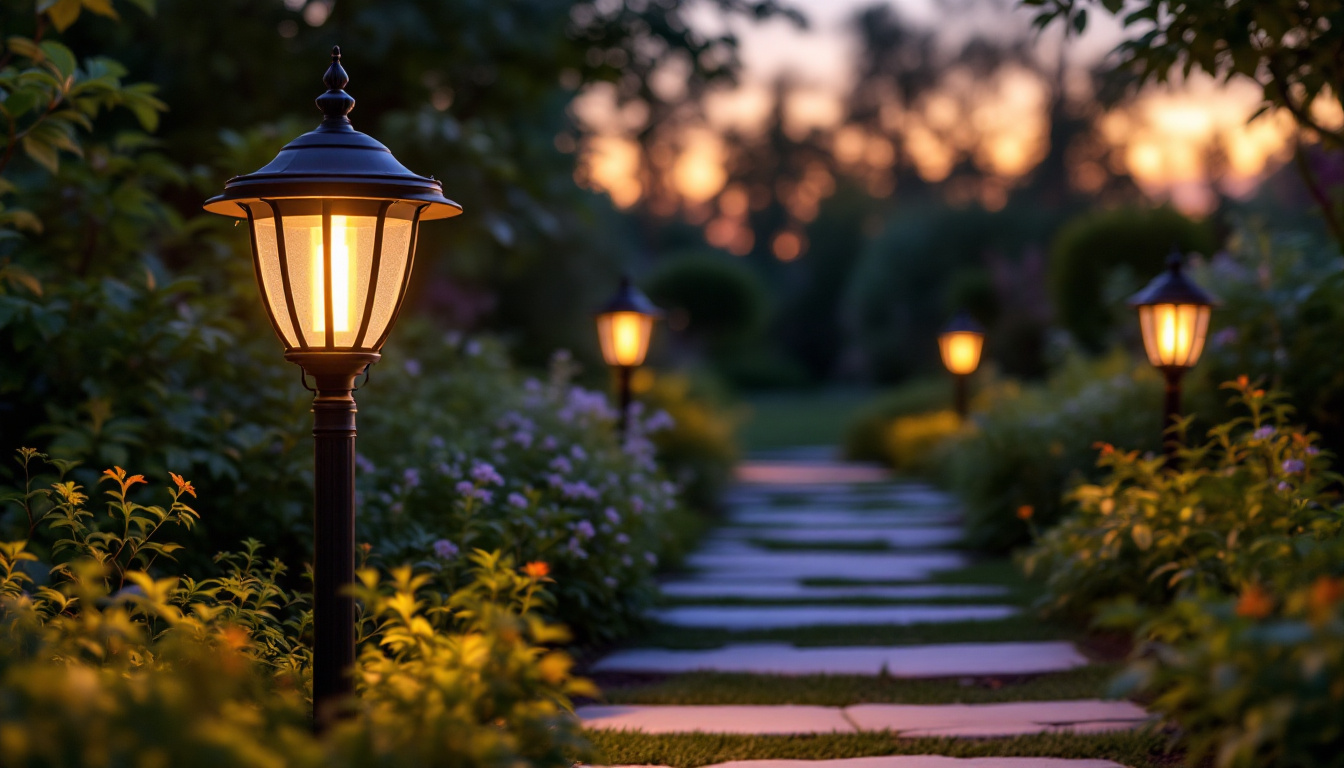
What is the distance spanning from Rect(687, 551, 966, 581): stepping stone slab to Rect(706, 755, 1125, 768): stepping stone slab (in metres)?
3.71

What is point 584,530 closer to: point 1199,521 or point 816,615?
point 816,615

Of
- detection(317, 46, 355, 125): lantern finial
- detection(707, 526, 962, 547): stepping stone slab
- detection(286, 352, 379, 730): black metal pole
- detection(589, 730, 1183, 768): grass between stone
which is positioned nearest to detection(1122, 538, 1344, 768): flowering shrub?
detection(589, 730, 1183, 768): grass between stone

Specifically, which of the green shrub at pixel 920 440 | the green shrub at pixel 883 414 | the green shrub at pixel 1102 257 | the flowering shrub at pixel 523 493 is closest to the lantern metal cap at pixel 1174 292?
the flowering shrub at pixel 523 493

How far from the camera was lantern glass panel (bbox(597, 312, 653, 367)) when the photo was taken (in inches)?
301

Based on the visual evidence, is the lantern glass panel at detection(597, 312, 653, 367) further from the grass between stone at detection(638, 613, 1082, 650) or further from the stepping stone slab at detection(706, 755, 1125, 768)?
the stepping stone slab at detection(706, 755, 1125, 768)

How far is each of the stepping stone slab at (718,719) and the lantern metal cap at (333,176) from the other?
1.99 metres

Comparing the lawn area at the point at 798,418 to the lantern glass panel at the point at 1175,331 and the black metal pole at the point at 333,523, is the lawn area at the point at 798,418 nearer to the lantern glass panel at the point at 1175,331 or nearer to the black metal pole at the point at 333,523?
the lantern glass panel at the point at 1175,331

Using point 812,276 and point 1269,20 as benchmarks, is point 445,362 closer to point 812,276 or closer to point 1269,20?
point 1269,20

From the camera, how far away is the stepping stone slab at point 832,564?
7.22m

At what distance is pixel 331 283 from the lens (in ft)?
8.67

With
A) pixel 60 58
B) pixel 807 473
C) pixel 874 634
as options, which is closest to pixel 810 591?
pixel 874 634

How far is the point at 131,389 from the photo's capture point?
4543 mm

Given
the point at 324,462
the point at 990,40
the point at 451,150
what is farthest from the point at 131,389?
the point at 990,40

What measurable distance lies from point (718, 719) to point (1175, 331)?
336cm
